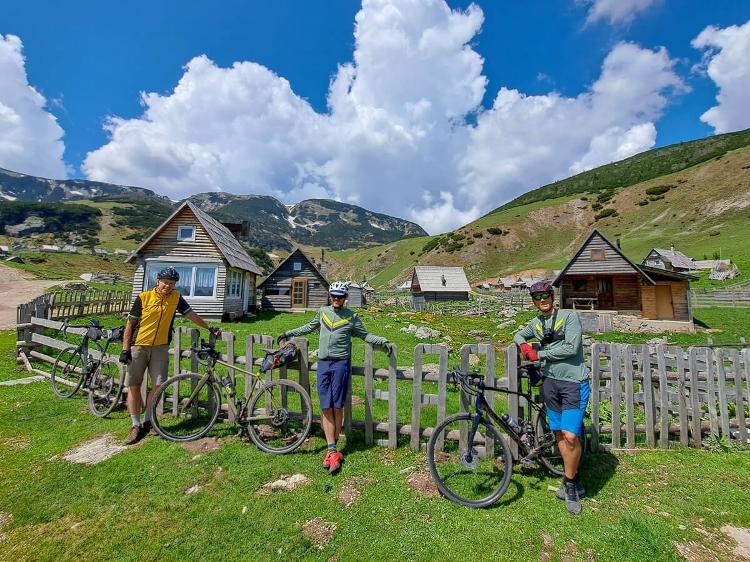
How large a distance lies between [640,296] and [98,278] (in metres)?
60.4

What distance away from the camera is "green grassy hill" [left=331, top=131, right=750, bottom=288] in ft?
187

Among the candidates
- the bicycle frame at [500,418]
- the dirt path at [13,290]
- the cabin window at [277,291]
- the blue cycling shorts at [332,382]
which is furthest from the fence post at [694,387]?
the cabin window at [277,291]

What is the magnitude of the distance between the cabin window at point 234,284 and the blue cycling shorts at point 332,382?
19846 mm

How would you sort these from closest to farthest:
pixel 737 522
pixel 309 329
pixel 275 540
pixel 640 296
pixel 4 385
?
pixel 275 540, pixel 737 522, pixel 309 329, pixel 4 385, pixel 640 296

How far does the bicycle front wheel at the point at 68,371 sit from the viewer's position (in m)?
7.67

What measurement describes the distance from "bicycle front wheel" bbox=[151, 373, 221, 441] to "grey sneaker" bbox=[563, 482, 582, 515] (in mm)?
5085

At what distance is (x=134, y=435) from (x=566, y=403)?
631cm

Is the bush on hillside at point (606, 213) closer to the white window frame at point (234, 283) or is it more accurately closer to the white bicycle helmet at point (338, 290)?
the white window frame at point (234, 283)

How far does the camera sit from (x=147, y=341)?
18.2 feet

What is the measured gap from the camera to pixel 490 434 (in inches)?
189

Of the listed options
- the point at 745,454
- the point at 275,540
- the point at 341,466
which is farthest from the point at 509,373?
the point at 745,454

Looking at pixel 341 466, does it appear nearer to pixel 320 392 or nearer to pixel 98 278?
pixel 320 392

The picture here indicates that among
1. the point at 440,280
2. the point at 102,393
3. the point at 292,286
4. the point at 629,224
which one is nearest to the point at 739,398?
the point at 102,393

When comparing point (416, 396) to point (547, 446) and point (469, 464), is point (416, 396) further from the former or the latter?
point (547, 446)
